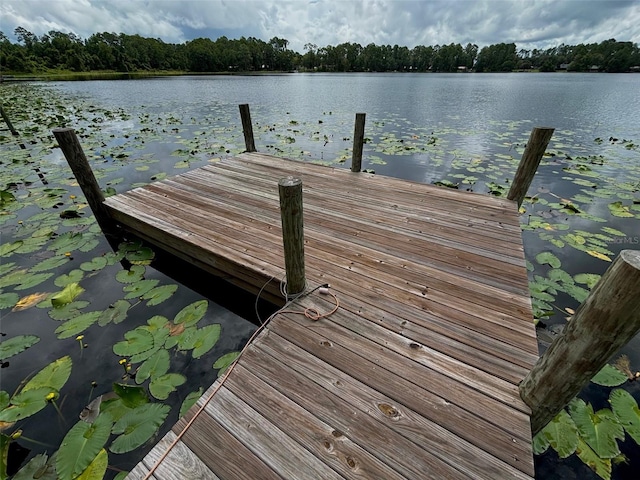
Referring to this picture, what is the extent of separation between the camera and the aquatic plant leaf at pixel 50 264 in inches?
124

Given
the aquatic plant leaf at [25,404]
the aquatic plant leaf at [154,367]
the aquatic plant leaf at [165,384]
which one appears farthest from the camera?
the aquatic plant leaf at [154,367]

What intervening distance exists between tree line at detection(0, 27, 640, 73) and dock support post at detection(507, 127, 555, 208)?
6831cm

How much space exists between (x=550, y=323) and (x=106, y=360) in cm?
421

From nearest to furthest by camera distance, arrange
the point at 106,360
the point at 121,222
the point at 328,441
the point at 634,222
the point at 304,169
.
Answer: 1. the point at 328,441
2. the point at 106,360
3. the point at 121,222
4. the point at 634,222
5. the point at 304,169

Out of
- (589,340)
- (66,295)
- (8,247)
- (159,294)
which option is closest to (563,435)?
(589,340)

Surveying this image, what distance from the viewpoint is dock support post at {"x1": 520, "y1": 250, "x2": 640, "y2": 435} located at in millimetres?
1000

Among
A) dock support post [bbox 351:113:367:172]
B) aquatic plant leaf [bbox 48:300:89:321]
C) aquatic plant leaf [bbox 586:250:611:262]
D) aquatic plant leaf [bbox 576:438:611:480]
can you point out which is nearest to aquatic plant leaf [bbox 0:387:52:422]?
aquatic plant leaf [bbox 48:300:89:321]

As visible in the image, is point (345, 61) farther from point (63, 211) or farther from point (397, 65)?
point (63, 211)

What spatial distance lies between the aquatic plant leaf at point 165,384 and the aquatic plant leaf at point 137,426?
0.09 metres

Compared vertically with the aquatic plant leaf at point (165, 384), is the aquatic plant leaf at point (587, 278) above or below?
above

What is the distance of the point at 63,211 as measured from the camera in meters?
4.36

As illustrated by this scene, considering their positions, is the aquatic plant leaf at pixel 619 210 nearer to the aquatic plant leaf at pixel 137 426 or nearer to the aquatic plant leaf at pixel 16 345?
the aquatic plant leaf at pixel 137 426

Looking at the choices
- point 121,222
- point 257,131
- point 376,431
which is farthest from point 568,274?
point 257,131

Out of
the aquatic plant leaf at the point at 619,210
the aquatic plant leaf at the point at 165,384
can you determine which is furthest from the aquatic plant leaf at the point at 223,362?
the aquatic plant leaf at the point at 619,210
